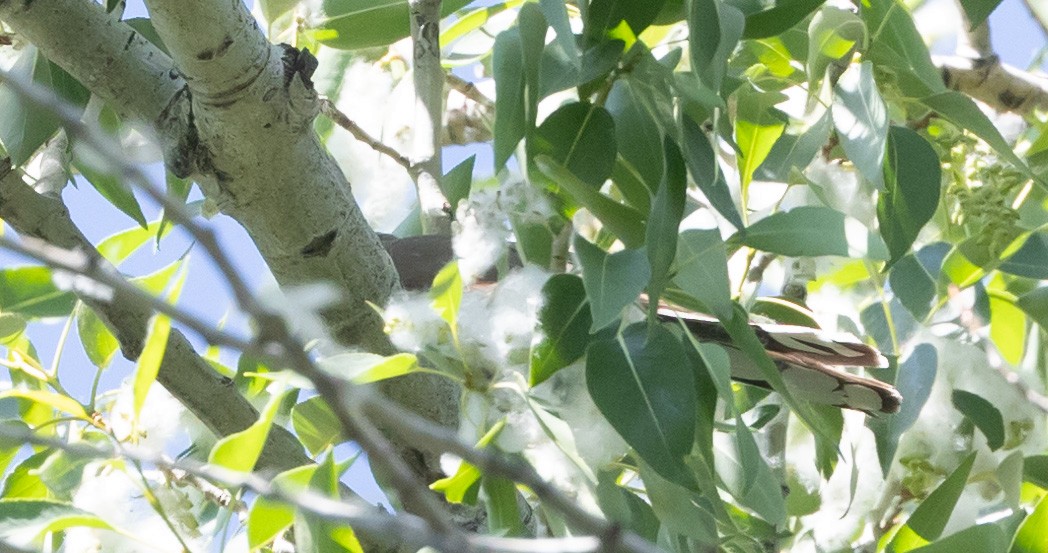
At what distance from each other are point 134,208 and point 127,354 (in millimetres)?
190

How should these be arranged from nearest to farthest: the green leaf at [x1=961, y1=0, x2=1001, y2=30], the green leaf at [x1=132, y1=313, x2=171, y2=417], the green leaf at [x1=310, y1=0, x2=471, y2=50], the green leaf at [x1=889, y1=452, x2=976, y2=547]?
the green leaf at [x1=132, y1=313, x2=171, y2=417]
the green leaf at [x1=961, y1=0, x2=1001, y2=30]
the green leaf at [x1=889, y1=452, x2=976, y2=547]
the green leaf at [x1=310, y1=0, x2=471, y2=50]

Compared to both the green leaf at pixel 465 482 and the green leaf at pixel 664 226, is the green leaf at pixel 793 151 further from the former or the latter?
the green leaf at pixel 465 482

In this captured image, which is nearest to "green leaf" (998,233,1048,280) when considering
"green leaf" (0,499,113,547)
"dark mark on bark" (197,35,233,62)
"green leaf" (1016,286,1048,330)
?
"green leaf" (1016,286,1048,330)

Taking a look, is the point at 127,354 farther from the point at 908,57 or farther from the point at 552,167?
the point at 908,57

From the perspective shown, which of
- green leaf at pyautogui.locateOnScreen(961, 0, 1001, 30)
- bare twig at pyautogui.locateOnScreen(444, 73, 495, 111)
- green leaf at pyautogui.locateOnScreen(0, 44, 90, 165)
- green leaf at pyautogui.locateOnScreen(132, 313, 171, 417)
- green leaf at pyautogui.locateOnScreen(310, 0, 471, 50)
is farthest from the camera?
bare twig at pyautogui.locateOnScreen(444, 73, 495, 111)

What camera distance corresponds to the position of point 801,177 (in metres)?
1.30

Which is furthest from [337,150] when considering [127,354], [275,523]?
[275,523]

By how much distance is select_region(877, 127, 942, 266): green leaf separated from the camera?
116 cm

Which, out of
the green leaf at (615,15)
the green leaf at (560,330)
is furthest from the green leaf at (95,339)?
the green leaf at (615,15)

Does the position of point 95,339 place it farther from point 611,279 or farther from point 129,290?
point 129,290

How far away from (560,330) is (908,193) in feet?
1.20

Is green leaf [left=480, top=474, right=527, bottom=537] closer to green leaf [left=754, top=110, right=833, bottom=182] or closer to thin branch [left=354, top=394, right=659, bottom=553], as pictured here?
green leaf [left=754, top=110, right=833, bottom=182]

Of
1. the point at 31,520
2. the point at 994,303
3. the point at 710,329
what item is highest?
the point at 31,520

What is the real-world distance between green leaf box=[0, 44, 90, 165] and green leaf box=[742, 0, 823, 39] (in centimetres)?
75
